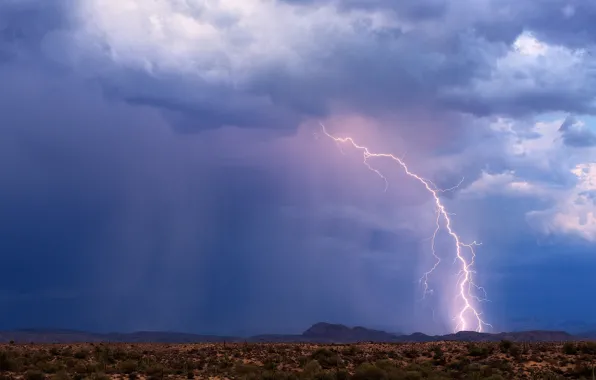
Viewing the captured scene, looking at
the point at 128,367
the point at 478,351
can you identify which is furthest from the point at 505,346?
the point at 128,367

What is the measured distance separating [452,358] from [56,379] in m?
24.1

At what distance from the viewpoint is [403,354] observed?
45.1 meters

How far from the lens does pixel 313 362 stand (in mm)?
38344

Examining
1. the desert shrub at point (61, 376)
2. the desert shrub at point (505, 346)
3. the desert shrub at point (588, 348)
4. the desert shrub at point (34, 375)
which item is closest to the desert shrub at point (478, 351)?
the desert shrub at point (505, 346)

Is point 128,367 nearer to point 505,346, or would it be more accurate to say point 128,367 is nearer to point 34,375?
point 34,375

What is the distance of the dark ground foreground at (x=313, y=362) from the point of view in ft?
116

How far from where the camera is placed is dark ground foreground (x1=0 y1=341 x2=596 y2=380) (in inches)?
1389

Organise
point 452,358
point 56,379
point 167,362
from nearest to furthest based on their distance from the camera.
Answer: point 56,379
point 167,362
point 452,358

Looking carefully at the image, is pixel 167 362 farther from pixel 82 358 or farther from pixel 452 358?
pixel 452 358

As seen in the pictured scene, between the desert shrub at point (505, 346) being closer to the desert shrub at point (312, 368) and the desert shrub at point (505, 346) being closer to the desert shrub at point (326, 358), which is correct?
the desert shrub at point (326, 358)

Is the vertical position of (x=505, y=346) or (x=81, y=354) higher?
(x=505, y=346)

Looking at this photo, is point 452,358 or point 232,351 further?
point 232,351

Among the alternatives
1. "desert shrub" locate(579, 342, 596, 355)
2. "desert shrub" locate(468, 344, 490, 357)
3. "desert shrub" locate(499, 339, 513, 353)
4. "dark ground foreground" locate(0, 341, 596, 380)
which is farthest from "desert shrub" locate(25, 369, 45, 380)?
"desert shrub" locate(579, 342, 596, 355)

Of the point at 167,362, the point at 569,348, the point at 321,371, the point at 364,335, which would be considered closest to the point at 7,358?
the point at 167,362
